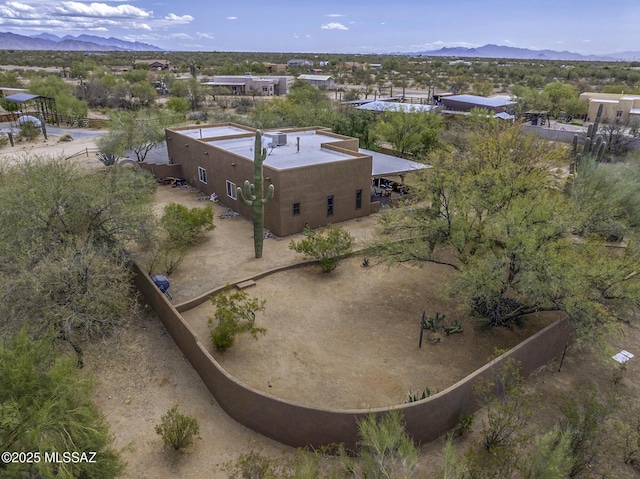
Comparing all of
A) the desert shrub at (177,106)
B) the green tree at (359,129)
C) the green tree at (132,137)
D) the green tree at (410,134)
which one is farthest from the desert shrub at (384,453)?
the desert shrub at (177,106)

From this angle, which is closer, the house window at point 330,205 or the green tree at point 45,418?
the green tree at point 45,418

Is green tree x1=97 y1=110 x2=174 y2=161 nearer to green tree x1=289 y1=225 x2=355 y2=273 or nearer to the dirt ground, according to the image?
the dirt ground

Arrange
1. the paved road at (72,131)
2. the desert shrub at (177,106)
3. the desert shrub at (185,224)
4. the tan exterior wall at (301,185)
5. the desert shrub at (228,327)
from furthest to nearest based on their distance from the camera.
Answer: the desert shrub at (177,106) → the paved road at (72,131) → the tan exterior wall at (301,185) → the desert shrub at (185,224) → the desert shrub at (228,327)

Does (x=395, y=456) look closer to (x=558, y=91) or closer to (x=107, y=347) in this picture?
(x=107, y=347)

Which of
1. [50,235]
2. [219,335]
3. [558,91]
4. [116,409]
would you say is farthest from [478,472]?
[558,91]

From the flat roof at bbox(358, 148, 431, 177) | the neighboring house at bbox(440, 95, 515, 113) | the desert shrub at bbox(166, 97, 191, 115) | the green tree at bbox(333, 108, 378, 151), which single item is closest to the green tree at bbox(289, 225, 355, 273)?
the flat roof at bbox(358, 148, 431, 177)

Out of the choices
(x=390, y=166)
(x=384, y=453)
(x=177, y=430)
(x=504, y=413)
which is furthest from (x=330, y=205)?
(x=384, y=453)

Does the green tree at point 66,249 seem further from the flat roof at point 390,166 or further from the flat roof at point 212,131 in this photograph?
the flat roof at point 212,131

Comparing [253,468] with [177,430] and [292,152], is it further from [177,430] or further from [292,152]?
[292,152]

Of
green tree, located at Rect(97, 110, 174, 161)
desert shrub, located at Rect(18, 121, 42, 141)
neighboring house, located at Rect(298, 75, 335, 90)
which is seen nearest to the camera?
green tree, located at Rect(97, 110, 174, 161)
